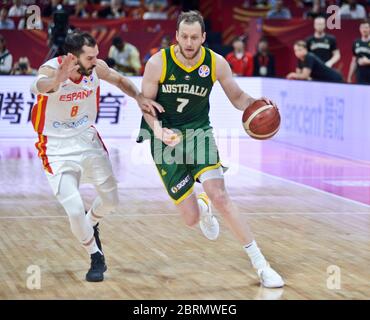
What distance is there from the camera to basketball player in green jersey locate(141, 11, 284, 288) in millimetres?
6926

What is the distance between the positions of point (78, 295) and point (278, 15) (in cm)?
1630

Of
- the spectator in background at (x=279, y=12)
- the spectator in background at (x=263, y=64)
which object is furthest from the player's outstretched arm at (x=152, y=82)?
the spectator in background at (x=279, y=12)

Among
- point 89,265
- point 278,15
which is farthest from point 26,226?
point 278,15

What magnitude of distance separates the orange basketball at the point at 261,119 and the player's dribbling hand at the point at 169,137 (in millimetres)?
645

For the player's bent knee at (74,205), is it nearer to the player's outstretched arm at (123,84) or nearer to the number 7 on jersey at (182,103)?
the player's outstretched arm at (123,84)

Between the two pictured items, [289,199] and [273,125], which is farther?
[289,199]

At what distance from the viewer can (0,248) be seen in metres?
8.25

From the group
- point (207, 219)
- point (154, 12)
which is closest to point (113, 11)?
point (154, 12)

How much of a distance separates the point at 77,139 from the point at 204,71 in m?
1.05

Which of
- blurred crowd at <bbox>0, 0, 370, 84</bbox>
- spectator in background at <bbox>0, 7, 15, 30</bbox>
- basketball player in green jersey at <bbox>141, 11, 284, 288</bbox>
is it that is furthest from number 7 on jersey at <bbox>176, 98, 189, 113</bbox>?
spectator in background at <bbox>0, 7, 15, 30</bbox>

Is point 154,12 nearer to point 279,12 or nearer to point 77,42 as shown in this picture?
point 279,12

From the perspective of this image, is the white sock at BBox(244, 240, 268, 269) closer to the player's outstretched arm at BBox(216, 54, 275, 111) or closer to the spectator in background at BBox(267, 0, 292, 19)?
the player's outstretched arm at BBox(216, 54, 275, 111)

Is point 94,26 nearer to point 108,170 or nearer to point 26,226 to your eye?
point 26,226

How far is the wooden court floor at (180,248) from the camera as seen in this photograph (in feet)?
22.1
